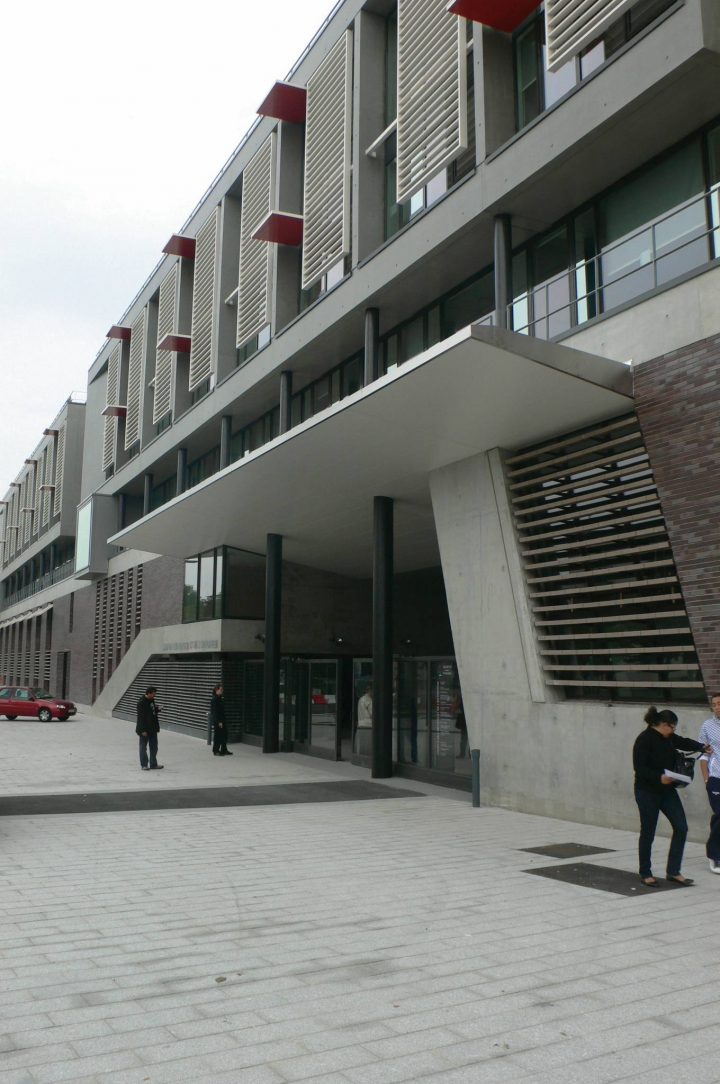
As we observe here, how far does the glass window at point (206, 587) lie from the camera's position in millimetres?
27312

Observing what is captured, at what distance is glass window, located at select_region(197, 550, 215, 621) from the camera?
89.6ft

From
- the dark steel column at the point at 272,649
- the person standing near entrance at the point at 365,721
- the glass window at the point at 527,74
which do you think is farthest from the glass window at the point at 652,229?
the dark steel column at the point at 272,649

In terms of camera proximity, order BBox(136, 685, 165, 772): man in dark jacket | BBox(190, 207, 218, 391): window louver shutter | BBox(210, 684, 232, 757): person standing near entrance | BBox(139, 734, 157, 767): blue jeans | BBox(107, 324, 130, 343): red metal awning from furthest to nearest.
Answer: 1. BBox(107, 324, 130, 343): red metal awning
2. BBox(190, 207, 218, 391): window louver shutter
3. BBox(210, 684, 232, 757): person standing near entrance
4. BBox(139, 734, 157, 767): blue jeans
5. BBox(136, 685, 165, 772): man in dark jacket

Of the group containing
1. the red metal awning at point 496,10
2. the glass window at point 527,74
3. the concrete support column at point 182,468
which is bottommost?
the concrete support column at point 182,468

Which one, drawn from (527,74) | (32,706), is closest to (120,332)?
(32,706)

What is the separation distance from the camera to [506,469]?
1396cm

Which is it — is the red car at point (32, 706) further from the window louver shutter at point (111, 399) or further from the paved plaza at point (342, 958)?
the paved plaza at point (342, 958)

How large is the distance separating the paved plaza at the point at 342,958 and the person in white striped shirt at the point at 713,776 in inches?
17.0

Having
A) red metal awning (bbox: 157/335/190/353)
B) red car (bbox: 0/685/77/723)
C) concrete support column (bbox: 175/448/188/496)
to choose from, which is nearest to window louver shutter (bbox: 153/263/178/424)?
red metal awning (bbox: 157/335/190/353)

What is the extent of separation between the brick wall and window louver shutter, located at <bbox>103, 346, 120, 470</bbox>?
3436 centimetres

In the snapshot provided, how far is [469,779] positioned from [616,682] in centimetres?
424

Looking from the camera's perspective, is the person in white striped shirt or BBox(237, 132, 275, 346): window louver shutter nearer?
the person in white striped shirt

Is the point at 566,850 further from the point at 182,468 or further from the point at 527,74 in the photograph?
the point at 182,468

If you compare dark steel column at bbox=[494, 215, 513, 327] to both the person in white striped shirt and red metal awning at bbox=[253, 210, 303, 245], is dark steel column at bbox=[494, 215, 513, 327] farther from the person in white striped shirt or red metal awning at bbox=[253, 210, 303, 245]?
red metal awning at bbox=[253, 210, 303, 245]
